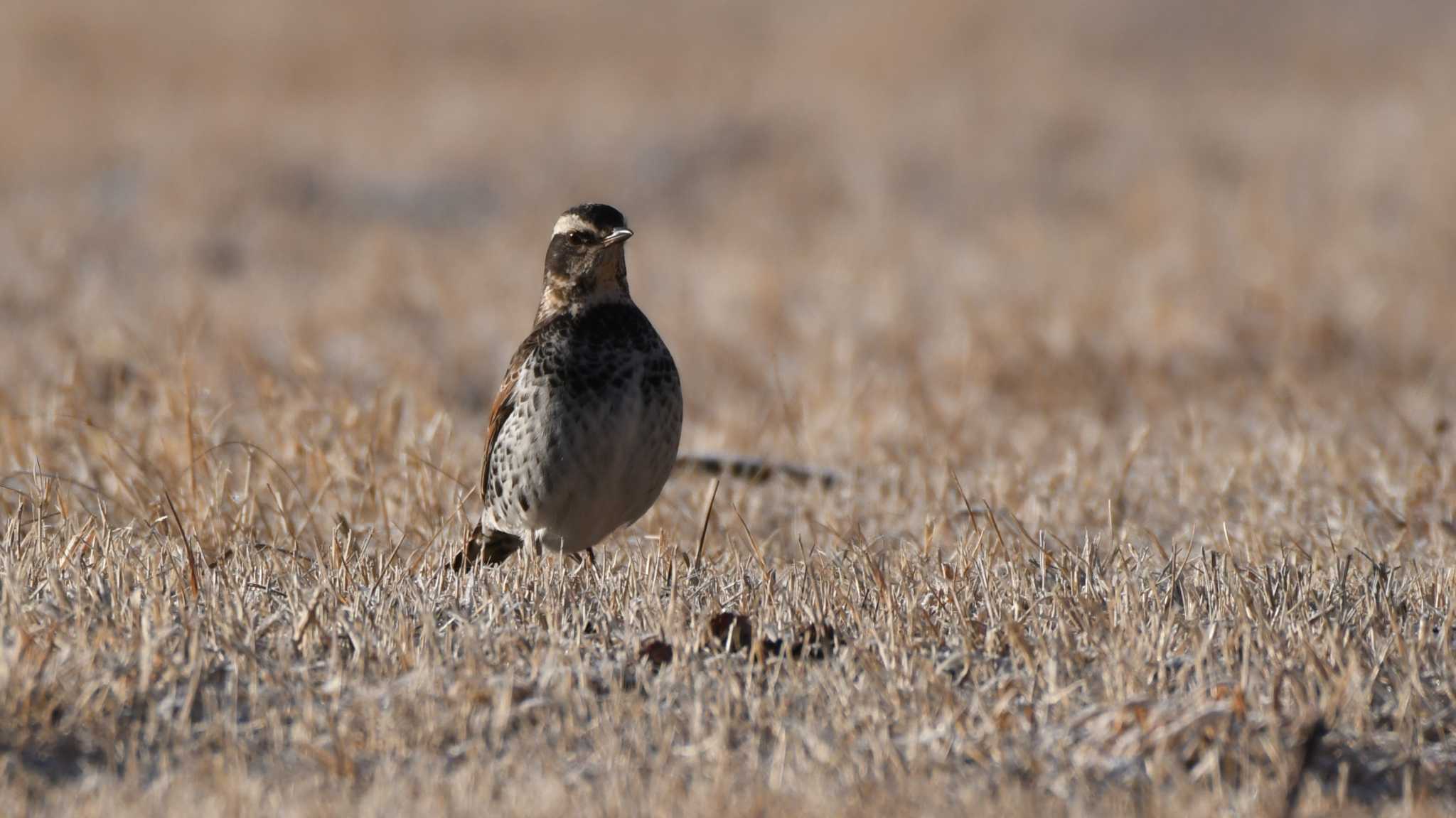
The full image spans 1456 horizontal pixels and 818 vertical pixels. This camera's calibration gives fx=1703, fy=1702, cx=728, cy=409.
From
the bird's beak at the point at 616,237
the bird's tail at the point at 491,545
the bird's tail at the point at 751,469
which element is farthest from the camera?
the bird's tail at the point at 751,469

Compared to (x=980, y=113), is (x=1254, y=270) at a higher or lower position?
lower

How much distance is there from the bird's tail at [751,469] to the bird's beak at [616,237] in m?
1.95

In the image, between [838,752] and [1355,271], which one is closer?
[838,752]

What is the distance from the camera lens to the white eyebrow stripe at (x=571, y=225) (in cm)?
560

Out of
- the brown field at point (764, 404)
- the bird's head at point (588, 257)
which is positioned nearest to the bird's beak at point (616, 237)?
the bird's head at point (588, 257)

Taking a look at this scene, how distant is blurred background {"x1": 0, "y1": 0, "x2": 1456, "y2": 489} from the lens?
1048 centimetres

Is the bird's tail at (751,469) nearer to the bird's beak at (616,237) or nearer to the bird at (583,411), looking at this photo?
the bird at (583,411)

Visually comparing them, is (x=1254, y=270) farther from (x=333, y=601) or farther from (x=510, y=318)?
(x=333, y=601)

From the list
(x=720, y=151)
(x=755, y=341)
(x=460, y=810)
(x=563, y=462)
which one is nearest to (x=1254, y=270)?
(x=755, y=341)

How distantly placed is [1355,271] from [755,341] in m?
4.92

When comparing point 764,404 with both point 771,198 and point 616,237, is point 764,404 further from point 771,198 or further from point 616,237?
point 771,198

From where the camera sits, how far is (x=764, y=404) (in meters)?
10.1

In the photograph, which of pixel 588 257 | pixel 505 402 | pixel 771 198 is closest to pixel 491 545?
pixel 505 402

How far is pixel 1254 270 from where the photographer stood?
42.5ft
